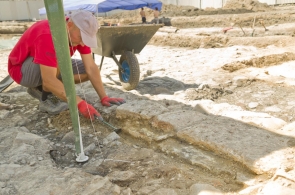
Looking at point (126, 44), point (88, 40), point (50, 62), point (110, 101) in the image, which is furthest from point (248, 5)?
point (50, 62)

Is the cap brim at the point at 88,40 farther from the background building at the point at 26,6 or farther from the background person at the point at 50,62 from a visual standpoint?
the background building at the point at 26,6

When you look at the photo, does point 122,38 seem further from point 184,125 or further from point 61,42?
point 61,42

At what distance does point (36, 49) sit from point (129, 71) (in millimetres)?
2065

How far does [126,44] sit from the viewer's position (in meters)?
4.73

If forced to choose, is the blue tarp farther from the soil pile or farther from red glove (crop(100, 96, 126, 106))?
the soil pile

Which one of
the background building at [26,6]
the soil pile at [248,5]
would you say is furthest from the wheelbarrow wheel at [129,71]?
the background building at [26,6]

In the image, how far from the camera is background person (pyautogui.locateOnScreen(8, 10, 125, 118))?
106 inches

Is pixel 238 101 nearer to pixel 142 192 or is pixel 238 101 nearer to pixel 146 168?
pixel 146 168

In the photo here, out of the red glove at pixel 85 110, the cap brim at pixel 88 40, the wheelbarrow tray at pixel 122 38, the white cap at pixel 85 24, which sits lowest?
the red glove at pixel 85 110

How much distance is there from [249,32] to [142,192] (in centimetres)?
864

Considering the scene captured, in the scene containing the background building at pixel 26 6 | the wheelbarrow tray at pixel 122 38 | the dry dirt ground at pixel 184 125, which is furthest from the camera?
the background building at pixel 26 6

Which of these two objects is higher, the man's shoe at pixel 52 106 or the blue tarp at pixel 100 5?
the blue tarp at pixel 100 5

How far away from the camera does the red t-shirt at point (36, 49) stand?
2773 millimetres

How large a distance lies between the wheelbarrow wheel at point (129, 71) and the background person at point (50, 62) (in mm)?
1074
